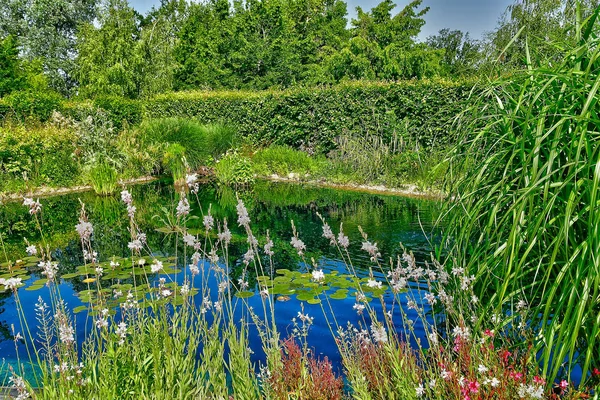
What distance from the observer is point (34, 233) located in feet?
28.6

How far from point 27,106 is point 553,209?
17.7 m

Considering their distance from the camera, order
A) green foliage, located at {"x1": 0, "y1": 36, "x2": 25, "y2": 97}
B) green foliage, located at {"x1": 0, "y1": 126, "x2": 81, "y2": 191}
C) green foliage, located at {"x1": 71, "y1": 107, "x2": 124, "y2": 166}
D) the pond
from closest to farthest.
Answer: the pond → green foliage, located at {"x1": 0, "y1": 126, "x2": 81, "y2": 191} → green foliage, located at {"x1": 71, "y1": 107, "x2": 124, "y2": 166} → green foliage, located at {"x1": 0, "y1": 36, "x2": 25, "y2": 97}

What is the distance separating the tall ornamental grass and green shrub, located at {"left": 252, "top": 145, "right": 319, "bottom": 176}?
38.6 ft

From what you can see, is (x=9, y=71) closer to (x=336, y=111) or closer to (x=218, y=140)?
(x=218, y=140)

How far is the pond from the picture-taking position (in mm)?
4871

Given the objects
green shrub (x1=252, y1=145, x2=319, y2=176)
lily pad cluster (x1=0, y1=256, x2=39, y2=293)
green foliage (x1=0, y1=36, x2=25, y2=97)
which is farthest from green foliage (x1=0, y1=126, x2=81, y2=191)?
green foliage (x1=0, y1=36, x2=25, y2=97)

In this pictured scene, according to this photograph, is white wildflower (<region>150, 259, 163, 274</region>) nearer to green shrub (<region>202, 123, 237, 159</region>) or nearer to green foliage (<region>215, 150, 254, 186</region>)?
green foliage (<region>215, 150, 254, 186</region>)

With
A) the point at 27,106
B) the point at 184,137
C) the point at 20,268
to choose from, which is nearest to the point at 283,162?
the point at 184,137

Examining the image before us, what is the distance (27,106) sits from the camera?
16297 millimetres

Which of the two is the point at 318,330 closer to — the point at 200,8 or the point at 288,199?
the point at 288,199

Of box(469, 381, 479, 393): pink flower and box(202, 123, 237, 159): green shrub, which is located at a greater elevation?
box(202, 123, 237, 159): green shrub

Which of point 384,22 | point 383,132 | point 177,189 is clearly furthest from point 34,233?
point 384,22

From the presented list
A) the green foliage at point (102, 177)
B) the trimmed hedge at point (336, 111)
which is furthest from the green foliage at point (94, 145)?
the trimmed hedge at point (336, 111)

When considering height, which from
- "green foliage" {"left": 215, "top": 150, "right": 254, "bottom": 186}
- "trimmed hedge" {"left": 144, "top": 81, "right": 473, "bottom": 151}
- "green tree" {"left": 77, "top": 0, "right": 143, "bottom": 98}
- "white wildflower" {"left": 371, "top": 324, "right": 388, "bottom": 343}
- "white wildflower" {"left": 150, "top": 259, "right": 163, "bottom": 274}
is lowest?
"green foliage" {"left": 215, "top": 150, "right": 254, "bottom": 186}
